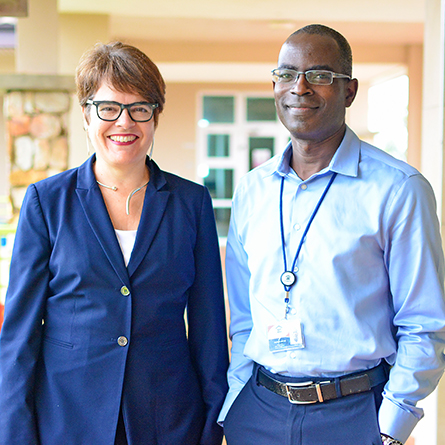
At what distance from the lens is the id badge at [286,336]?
1.46 metres

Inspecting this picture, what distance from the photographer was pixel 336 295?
144 centimetres

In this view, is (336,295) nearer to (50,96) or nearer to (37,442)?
(37,442)

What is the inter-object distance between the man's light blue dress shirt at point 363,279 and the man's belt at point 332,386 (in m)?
0.02

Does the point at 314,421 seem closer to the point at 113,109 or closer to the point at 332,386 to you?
the point at 332,386

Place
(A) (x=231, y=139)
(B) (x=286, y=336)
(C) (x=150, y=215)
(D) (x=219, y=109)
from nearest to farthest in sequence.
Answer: (B) (x=286, y=336) < (C) (x=150, y=215) < (D) (x=219, y=109) < (A) (x=231, y=139)

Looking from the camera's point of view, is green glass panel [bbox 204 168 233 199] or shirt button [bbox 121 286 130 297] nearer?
shirt button [bbox 121 286 130 297]

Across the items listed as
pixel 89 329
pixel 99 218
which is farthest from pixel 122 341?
pixel 99 218

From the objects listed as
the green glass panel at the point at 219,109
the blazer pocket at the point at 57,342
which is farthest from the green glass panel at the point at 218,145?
the blazer pocket at the point at 57,342

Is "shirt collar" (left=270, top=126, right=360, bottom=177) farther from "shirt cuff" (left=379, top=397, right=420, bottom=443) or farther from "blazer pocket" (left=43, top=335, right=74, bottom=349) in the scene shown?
"blazer pocket" (left=43, top=335, right=74, bottom=349)

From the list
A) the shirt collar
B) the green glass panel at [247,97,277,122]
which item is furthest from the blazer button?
the green glass panel at [247,97,277,122]

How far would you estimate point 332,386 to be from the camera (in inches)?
56.2

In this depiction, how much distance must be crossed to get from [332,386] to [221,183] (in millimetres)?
11180

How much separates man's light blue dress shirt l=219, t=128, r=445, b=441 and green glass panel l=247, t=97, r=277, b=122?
11.1 meters

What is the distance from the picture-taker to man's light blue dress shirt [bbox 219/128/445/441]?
1382 mm
